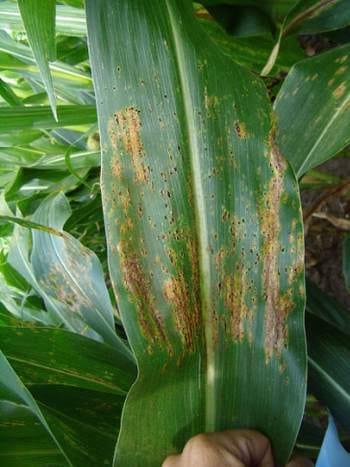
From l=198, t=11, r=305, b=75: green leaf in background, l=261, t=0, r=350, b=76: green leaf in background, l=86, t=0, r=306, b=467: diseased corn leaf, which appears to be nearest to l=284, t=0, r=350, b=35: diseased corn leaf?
l=261, t=0, r=350, b=76: green leaf in background

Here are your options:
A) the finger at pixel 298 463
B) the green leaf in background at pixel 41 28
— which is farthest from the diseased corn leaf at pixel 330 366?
the green leaf in background at pixel 41 28

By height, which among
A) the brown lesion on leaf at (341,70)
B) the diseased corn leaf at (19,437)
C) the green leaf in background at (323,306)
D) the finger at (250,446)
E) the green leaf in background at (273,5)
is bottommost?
the diseased corn leaf at (19,437)

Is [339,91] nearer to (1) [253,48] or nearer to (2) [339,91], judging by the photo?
(2) [339,91]

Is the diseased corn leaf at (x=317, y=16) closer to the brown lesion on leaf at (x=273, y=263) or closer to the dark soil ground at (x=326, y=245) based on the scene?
the brown lesion on leaf at (x=273, y=263)

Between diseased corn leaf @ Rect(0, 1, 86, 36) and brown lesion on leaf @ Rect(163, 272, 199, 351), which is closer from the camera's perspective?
brown lesion on leaf @ Rect(163, 272, 199, 351)

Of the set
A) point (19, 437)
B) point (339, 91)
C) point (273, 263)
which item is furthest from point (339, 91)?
point (19, 437)

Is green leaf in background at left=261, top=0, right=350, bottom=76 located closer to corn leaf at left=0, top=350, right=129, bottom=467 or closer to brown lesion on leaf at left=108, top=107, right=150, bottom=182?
brown lesion on leaf at left=108, top=107, right=150, bottom=182
